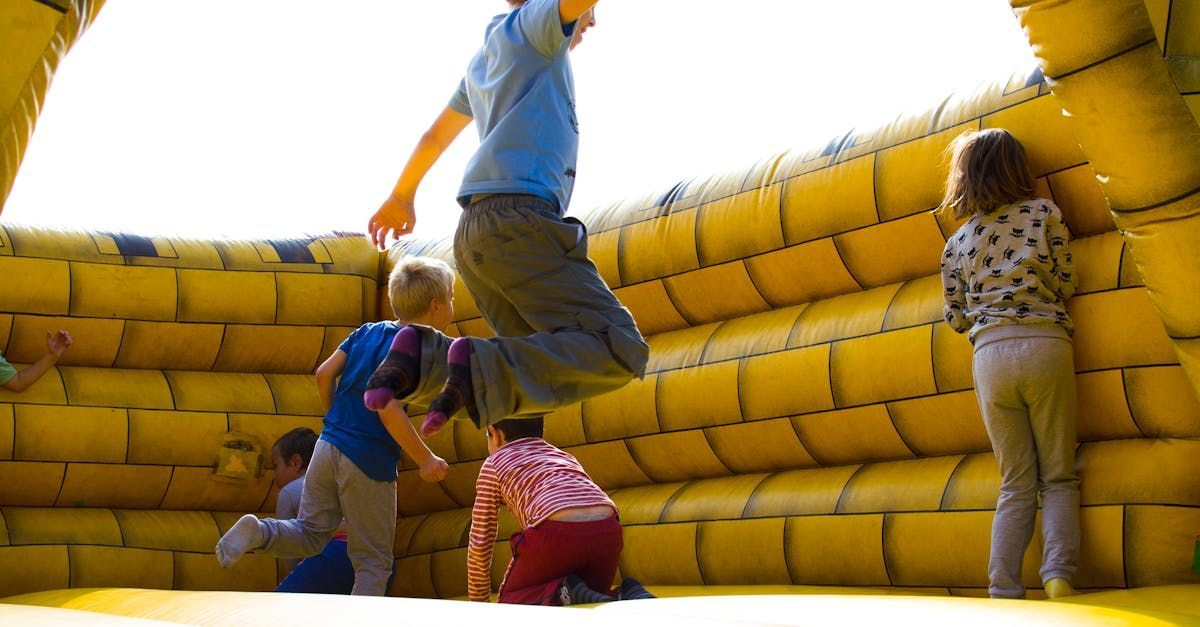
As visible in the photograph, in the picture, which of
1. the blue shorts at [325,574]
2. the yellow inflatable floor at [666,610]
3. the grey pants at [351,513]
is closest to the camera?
the yellow inflatable floor at [666,610]

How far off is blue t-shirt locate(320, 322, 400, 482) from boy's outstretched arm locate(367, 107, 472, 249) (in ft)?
1.65

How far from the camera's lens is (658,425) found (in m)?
2.60

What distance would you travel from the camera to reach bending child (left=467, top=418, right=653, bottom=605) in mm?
1889

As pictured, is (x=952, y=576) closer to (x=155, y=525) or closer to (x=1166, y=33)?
(x=1166, y=33)

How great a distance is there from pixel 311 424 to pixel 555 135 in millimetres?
1718

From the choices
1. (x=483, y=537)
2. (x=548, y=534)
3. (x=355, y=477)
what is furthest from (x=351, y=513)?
(x=548, y=534)

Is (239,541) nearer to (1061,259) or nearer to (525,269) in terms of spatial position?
(525,269)

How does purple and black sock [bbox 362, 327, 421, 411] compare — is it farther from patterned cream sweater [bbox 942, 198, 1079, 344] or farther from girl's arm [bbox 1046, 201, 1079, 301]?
girl's arm [bbox 1046, 201, 1079, 301]

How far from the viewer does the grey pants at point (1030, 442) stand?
71.9 inches

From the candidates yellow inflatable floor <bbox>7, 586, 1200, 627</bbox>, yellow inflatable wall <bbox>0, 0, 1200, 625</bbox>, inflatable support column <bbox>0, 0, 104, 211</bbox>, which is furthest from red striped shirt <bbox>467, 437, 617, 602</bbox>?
inflatable support column <bbox>0, 0, 104, 211</bbox>

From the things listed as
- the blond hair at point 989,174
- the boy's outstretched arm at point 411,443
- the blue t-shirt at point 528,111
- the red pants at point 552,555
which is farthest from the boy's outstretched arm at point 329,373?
the blond hair at point 989,174

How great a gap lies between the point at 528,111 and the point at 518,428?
2.35 ft

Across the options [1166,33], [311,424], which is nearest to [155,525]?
[311,424]

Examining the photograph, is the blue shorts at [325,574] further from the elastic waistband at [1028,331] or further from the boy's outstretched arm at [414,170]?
the elastic waistband at [1028,331]
